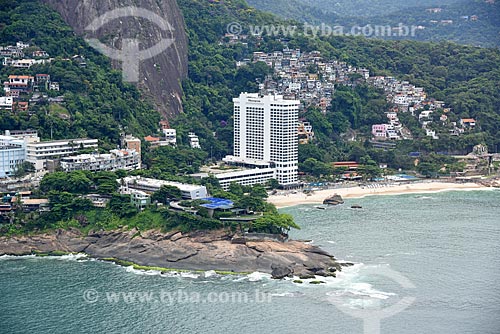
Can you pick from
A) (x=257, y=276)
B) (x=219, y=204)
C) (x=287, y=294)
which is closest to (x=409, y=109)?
(x=219, y=204)

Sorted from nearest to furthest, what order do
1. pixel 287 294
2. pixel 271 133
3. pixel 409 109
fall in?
pixel 287 294, pixel 271 133, pixel 409 109

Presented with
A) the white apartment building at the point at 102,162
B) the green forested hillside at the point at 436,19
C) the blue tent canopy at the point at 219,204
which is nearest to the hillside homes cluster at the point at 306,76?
the white apartment building at the point at 102,162

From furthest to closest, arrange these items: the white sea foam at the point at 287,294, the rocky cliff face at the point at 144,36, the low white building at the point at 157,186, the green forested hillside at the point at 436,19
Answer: the green forested hillside at the point at 436,19 < the rocky cliff face at the point at 144,36 < the low white building at the point at 157,186 < the white sea foam at the point at 287,294

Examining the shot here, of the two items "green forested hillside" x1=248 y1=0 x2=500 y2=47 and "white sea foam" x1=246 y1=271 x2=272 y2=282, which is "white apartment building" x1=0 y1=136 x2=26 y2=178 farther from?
"green forested hillside" x1=248 y1=0 x2=500 y2=47


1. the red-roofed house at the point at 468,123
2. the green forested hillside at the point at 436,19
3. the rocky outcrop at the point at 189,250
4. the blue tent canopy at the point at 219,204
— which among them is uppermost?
the green forested hillside at the point at 436,19

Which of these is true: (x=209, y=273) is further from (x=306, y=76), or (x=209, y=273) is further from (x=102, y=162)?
(x=306, y=76)

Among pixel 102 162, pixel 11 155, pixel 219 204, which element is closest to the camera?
pixel 219 204

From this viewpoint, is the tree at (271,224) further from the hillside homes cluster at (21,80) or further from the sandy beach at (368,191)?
the hillside homes cluster at (21,80)
